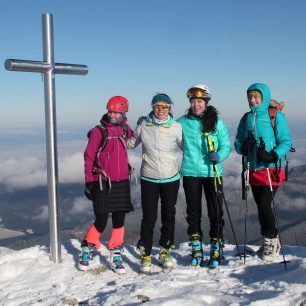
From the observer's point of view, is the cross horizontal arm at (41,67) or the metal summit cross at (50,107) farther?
the metal summit cross at (50,107)

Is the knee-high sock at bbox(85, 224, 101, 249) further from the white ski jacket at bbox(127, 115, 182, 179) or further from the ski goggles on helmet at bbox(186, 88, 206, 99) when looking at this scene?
the ski goggles on helmet at bbox(186, 88, 206, 99)

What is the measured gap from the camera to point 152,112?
6324 millimetres

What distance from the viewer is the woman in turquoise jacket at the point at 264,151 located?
630 centimetres

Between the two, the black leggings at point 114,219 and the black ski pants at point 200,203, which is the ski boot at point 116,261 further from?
the black ski pants at point 200,203

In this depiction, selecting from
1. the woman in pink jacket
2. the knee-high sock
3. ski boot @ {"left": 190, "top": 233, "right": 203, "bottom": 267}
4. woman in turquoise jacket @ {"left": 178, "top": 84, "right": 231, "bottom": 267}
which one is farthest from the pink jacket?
ski boot @ {"left": 190, "top": 233, "right": 203, "bottom": 267}

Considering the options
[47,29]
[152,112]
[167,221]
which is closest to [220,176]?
[167,221]

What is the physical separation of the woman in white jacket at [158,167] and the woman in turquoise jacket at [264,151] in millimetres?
1213

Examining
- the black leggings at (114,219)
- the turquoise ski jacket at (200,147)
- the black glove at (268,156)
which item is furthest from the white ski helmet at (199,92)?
the black leggings at (114,219)

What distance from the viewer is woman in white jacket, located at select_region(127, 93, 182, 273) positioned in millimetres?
6191

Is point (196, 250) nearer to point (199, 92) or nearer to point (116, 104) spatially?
point (199, 92)

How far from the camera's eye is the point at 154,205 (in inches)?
247

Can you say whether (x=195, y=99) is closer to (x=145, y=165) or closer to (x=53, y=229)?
(x=145, y=165)

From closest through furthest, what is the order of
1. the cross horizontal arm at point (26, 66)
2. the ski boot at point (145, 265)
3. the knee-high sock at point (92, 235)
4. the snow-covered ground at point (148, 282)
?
the snow-covered ground at point (148, 282) → the cross horizontal arm at point (26, 66) → the ski boot at point (145, 265) → the knee-high sock at point (92, 235)

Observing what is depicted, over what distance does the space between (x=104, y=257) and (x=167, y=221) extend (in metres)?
1.44
